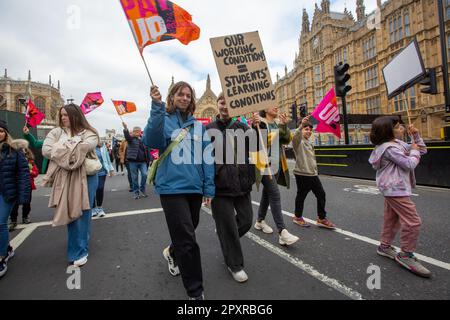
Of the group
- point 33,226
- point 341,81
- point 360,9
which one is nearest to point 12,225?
point 33,226

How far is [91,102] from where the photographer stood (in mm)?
Result: 7809

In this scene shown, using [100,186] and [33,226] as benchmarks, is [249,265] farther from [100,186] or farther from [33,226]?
[33,226]

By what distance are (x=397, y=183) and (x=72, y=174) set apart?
373cm

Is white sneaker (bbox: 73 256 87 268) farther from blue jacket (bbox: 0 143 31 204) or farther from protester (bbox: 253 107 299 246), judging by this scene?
protester (bbox: 253 107 299 246)

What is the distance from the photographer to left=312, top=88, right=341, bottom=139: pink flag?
7147 mm

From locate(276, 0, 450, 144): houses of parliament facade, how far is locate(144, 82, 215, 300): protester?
1754cm

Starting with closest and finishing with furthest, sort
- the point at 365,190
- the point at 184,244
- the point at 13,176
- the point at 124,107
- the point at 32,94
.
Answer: the point at 184,244 < the point at 13,176 < the point at 365,190 < the point at 124,107 < the point at 32,94

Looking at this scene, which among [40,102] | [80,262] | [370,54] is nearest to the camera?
[80,262]

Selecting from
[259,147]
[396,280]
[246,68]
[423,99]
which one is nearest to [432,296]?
[396,280]

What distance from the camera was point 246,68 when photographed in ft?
9.16

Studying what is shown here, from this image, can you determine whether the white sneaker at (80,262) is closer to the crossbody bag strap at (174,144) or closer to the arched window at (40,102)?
the crossbody bag strap at (174,144)

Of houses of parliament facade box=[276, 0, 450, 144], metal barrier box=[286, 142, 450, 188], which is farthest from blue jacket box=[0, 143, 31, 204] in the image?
houses of parliament facade box=[276, 0, 450, 144]

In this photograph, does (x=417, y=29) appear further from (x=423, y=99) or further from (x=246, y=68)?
(x=246, y=68)

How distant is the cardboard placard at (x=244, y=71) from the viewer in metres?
2.63
